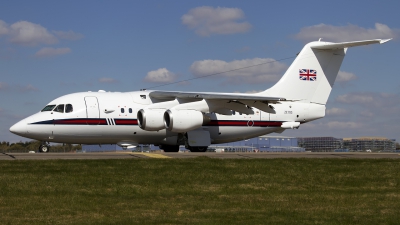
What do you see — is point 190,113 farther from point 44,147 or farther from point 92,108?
point 44,147

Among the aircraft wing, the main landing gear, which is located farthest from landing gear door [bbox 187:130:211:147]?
the main landing gear

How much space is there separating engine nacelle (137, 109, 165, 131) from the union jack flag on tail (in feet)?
29.4

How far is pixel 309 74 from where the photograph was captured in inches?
1318

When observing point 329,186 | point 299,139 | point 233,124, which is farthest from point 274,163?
point 299,139

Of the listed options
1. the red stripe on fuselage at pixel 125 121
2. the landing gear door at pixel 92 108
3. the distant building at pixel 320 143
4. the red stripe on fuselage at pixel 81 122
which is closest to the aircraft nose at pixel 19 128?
the red stripe on fuselage at pixel 81 122

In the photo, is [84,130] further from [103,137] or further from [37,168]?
[37,168]

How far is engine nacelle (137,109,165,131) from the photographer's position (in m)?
28.7

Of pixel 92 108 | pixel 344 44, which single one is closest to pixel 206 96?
pixel 92 108

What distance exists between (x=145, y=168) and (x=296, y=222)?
7.20 metres

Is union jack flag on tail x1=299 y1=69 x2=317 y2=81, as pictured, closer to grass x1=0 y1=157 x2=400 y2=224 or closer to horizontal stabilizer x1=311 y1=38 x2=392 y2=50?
horizontal stabilizer x1=311 y1=38 x2=392 y2=50

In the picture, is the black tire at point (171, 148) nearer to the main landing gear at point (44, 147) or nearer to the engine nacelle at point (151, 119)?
the engine nacelle at point (151, 119)

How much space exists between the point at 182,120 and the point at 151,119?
1519 mm

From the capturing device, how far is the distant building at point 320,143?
44094 mm

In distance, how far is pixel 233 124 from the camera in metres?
32.3
